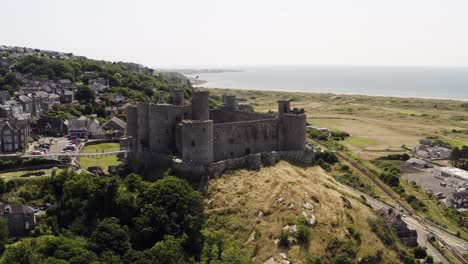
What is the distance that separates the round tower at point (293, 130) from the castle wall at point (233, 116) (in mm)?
2273

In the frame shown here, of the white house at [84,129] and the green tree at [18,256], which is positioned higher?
the white house at [84,129]

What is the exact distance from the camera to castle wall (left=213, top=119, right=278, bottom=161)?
37.6 meters

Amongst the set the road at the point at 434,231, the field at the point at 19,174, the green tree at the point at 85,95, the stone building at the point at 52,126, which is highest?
the green tree at the point at 85,95

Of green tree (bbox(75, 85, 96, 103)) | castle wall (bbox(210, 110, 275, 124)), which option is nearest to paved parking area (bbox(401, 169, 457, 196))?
castle wall (bbox(210, 110, 275, 124))

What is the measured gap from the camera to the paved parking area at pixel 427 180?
185 feet

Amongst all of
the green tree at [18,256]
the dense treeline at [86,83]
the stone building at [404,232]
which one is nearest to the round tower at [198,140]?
the green tree at [18,256]

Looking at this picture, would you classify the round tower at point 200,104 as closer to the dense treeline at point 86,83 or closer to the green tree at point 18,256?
the green tree at point 18,256

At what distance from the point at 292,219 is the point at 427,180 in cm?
3491

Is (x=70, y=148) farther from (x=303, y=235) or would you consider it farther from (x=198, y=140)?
(x=303, y=235)

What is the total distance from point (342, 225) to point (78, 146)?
28.3 metres

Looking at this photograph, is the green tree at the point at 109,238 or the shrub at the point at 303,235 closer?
the green tree at the point at 109,238

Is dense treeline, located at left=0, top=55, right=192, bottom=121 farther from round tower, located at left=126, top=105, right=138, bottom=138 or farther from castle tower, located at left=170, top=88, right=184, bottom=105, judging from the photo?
castle tower, located at left=170, top=88, right=184, bottom=105

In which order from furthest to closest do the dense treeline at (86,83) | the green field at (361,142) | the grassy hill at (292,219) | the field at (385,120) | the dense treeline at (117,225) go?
the field at (385,120) < the green field at (361,142) < the dense treeline at (86,83) < the grassy hill at (292,219) < the dense treeline at (117,225)

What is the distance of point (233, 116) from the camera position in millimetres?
44375
